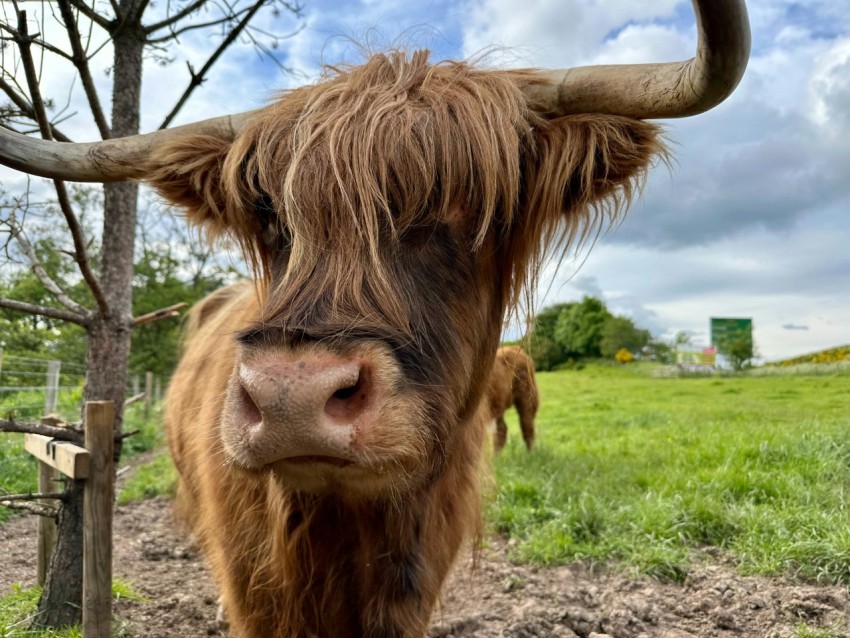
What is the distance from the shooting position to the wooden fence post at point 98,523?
278 cm

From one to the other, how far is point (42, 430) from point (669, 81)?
2.91 metres

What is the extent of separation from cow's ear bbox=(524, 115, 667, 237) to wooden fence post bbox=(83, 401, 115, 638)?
2.07 m

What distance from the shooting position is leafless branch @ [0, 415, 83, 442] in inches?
108

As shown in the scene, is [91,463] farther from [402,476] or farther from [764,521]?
[764,521]

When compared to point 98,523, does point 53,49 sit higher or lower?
higher

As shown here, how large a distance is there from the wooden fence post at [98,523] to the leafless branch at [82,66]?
5.63 ft

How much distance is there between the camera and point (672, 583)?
3.90 metres

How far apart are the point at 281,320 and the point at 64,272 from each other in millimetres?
6721

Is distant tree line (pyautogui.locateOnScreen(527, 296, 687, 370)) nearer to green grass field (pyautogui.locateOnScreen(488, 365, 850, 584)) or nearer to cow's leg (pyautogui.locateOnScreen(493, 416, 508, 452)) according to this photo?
cow's leg (pyautogui.locateOnScreen(493, 416, 508, 452))

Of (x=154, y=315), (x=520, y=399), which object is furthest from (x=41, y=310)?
(x=520, y=399)

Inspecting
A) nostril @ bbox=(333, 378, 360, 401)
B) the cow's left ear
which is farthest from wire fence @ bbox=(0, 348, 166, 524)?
nostril @ bbox=(333, 378, 360, 401)

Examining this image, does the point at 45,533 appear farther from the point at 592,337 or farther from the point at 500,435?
the point at 592,337

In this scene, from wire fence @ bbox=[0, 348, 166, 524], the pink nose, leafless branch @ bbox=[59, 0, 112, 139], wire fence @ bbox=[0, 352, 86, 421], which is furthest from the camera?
wire fence @ bbox=[0, 352, 86, 421]

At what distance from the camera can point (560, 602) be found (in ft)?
12.5
